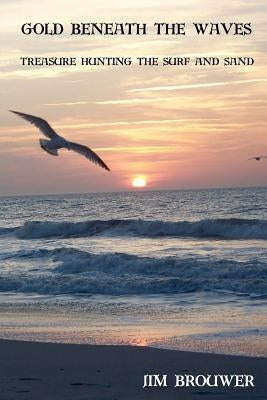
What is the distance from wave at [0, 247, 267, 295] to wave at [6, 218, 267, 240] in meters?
10.5

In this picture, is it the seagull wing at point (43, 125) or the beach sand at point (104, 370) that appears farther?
the seagull wing at point (43, 125)

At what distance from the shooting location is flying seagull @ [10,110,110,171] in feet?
29.9

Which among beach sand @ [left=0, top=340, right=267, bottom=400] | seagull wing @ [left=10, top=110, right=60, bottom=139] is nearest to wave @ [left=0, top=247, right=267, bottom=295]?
beach sand @ [left=0, top=340, right=267, bottom=400]

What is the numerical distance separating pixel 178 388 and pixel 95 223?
30.0m

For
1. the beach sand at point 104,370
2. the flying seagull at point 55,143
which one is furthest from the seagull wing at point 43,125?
the beach sand at point 104,370

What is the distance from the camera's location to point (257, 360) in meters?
8.85

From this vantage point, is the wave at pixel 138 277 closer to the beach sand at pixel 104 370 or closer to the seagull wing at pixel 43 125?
the beach sand at pixel 104 370

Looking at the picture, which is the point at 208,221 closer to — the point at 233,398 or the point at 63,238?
the point at 63,238

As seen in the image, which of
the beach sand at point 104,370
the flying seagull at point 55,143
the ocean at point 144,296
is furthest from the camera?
the ocean at point 144,296

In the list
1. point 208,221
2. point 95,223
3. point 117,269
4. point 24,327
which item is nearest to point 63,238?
point 95,223

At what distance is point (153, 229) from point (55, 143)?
82.4 ft

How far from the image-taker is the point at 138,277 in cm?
1736

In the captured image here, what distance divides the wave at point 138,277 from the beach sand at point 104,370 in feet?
19.1

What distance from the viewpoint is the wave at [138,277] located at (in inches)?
618
